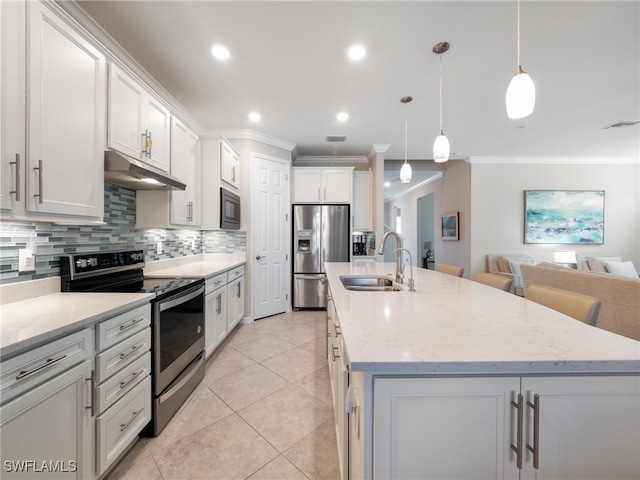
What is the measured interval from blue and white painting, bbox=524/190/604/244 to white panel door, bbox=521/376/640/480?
530cm

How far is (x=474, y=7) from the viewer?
5.45ft

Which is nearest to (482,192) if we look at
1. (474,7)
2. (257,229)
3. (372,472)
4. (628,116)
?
(628,116)

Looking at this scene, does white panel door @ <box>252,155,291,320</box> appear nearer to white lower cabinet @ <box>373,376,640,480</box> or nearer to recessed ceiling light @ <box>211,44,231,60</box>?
recessed ceiling light @ <box>211,44,231,60</box>

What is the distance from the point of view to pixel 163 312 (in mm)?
1641

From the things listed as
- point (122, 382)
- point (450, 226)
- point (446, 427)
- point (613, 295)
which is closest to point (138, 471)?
point (122, 382)

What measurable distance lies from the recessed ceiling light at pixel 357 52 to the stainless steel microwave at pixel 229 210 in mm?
1935

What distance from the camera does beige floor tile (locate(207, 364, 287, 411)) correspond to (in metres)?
1.96

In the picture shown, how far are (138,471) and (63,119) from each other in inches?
74.2

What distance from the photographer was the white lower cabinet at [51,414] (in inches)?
34.3

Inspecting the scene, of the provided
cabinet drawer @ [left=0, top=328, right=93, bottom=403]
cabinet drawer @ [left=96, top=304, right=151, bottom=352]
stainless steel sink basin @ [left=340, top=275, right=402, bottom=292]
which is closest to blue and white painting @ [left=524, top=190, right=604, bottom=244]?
stainless steel sink basin @ [left=340, top=275, right=402, bottom=292]

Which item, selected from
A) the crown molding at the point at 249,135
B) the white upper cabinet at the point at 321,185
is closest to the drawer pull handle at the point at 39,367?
the crown molding at the point at 249,135

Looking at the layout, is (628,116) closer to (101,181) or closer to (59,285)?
(101,181)

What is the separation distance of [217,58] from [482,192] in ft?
16.5

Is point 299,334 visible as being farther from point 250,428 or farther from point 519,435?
point 519,435
